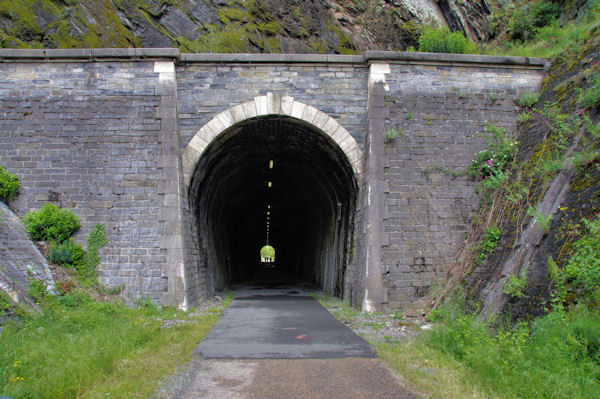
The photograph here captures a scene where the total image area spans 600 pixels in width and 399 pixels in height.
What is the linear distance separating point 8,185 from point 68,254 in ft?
8.02

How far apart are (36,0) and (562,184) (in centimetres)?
1822

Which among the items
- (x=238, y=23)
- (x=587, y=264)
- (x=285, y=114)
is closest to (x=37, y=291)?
(x=285, y=114)

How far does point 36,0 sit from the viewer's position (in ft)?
48.3

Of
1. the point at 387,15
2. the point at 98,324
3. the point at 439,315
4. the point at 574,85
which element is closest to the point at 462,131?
the point at 574,85

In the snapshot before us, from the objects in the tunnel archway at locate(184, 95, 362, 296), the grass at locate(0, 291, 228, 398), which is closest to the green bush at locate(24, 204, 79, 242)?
the grass at locate(0, 291, 228, 398)

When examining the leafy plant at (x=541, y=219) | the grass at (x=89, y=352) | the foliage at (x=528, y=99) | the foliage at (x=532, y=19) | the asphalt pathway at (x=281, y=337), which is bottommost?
the asphalt pathway at (x=281, y=337)

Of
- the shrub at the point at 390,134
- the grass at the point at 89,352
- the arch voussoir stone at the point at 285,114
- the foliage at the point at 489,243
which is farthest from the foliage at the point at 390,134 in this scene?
the grass at the point at 89,352

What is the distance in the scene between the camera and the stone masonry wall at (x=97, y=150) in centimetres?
945

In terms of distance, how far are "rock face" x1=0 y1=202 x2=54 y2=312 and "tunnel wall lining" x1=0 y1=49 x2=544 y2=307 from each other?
768mm

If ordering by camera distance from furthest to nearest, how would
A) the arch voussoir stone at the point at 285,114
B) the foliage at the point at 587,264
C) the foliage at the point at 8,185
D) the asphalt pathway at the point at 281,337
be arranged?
the arch voussoir stone at the point at 285,114 < the foliage at the point at 8,185 < the asphalt pathway at the point at 281,337 < the foliage at the point at 587,264

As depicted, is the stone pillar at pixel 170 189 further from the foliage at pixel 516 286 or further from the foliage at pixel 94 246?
the foliage at pixel 516 286

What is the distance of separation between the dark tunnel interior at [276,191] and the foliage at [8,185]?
4.18 meters

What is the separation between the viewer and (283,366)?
195 inches

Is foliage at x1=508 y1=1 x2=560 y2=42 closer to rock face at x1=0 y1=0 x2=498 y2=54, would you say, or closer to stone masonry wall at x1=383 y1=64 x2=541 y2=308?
rock face at x1=0 y1=0 x2=498 y2=54
